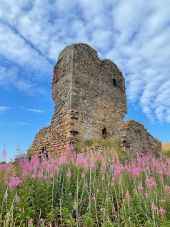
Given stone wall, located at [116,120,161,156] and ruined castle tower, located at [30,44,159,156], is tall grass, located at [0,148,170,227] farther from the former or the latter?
ruined castle tower, located at [30,44,159,156]

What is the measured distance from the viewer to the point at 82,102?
13.8 m

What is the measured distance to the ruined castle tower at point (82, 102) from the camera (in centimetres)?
1319

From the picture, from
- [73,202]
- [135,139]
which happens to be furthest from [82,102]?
[73,202]

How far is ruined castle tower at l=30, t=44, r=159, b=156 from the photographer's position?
13.2 metres

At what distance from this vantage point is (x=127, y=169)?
6039 mm

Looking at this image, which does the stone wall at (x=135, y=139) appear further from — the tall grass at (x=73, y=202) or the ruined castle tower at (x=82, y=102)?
the tall grass at (x=73, y=202)

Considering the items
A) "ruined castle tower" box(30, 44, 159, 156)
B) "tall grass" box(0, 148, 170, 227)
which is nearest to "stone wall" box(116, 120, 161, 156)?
"ruined castle tower" box(30, 44, 159, 156)

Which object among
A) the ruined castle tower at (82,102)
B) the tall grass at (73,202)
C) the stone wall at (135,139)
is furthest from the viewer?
the ruined castle tower at (82,102)

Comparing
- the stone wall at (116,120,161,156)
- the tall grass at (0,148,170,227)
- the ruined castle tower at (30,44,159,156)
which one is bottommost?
the tall grass at (0,148,170,227)

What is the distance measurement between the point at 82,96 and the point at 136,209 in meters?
9.87

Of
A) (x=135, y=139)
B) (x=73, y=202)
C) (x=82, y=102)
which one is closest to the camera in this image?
(x=73, y=202)

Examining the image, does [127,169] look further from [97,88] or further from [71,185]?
[97,88]

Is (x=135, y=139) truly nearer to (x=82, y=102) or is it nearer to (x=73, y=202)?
(x=82, y=102)

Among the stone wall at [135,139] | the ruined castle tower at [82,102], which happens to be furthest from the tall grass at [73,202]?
the ruined castle tower at [82,102]
